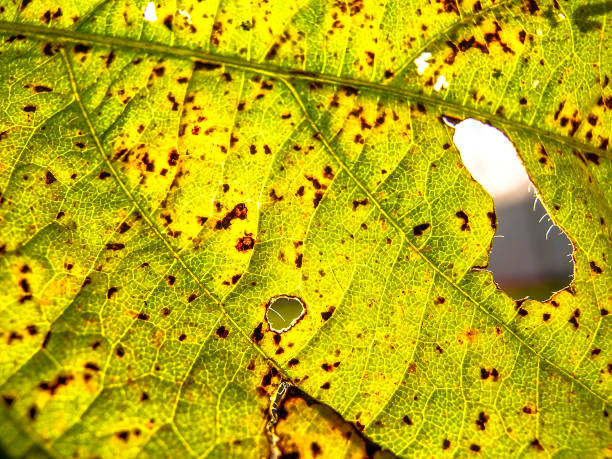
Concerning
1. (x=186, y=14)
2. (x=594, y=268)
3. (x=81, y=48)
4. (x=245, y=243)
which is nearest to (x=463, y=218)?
(x=594, y=268)

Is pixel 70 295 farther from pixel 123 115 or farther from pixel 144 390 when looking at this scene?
pixel 123 115

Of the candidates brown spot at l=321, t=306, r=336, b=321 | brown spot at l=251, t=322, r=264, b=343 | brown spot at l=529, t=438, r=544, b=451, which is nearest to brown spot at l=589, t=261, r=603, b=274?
brown spot at l=529, t=438, r=544, b=451

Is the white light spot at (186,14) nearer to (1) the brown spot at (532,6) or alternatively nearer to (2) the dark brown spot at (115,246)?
(2) the dark brown spot at (115,246)

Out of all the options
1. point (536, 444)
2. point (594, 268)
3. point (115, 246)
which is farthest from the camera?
point (594, 268)

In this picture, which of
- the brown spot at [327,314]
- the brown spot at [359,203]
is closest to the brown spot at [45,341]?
the brown spot at [327,314]

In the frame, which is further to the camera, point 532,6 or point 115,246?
point 532,6

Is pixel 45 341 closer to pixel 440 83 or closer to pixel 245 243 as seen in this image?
pixel 245 243

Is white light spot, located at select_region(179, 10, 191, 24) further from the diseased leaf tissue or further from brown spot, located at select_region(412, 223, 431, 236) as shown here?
brown spot, located at select_region(412, 223, 431, 236)
